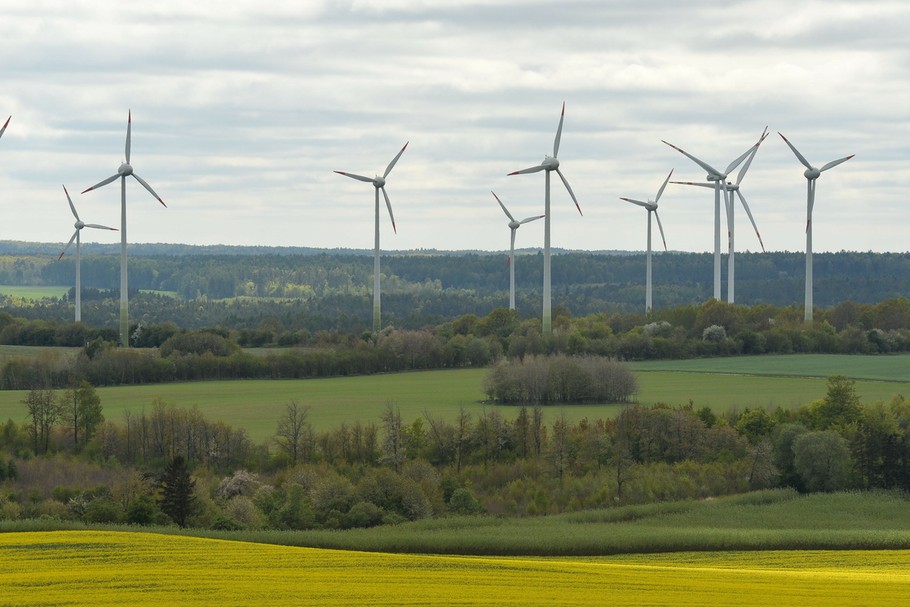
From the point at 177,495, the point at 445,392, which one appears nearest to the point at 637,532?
the point at 177,495

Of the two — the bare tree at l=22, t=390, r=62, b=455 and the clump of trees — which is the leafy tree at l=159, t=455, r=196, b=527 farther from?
the clump of trees

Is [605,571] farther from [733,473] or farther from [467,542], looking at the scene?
[733,473]

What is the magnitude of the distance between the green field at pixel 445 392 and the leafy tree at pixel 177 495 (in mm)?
23631

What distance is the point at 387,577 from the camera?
144 ft

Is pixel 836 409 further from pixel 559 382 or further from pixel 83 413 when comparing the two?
pixel 83 413

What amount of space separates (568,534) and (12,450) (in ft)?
137

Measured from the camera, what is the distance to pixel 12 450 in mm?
84438

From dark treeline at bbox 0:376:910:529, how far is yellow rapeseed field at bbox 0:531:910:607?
11725 millimetres

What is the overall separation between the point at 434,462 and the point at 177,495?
23495 millimetres

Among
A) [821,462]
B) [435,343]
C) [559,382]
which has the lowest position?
[821,462]

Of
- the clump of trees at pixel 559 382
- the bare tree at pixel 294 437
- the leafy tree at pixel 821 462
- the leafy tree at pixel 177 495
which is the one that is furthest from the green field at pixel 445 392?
the leafy tree at pixel 177 495

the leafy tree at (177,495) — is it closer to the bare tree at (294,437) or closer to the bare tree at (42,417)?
the bare tree at (294,437)

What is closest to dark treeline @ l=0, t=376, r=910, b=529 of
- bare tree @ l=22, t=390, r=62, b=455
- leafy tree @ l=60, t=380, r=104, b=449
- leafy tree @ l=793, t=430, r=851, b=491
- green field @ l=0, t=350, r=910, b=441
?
leafy tree @ l=793, t=430, r=851, b=491

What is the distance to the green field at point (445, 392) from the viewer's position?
95562 millimetres
